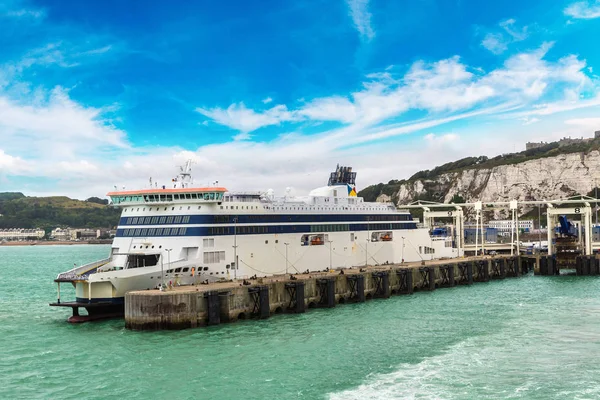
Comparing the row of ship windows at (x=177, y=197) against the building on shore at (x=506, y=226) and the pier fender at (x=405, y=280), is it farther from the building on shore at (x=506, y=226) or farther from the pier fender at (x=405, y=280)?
the building on shore at (x=506, y=226)

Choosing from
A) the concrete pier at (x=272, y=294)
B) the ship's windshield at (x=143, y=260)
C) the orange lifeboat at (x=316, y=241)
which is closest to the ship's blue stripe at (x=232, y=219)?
the orange lifeboat at (x=316, y=241)

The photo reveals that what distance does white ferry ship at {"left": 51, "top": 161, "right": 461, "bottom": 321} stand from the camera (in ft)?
A: 117

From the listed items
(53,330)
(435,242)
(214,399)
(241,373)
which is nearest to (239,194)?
(53,330)

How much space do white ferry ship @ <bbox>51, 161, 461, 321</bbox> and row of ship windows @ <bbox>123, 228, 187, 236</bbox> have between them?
0.21 ft

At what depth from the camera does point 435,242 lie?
65.2m

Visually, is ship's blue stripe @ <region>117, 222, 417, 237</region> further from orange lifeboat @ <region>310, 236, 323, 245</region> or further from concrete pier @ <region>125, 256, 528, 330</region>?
concrete pier @ <region>125, 256, 528, 330</region>

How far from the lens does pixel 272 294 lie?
37.5 meters

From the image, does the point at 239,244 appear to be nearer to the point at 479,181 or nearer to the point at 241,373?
the point at 241,373

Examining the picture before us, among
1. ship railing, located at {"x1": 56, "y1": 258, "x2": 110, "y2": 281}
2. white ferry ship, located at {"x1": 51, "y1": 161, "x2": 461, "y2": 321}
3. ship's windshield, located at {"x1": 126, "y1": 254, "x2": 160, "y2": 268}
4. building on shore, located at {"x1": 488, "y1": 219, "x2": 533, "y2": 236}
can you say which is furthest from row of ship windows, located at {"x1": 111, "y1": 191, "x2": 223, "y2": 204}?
building on shore, located at {"x1": 488, "y1": 219, "x2": 533, "y2": 236}

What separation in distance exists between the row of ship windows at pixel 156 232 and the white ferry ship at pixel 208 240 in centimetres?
7

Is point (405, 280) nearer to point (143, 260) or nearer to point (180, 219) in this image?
point (180, 219)

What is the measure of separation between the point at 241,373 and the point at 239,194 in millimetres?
19800

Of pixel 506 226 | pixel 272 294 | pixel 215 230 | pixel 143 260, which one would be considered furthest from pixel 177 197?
pixel 506 226

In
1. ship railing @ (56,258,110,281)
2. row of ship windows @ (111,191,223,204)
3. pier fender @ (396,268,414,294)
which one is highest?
row of ship windows @ (111,191,223,204)
